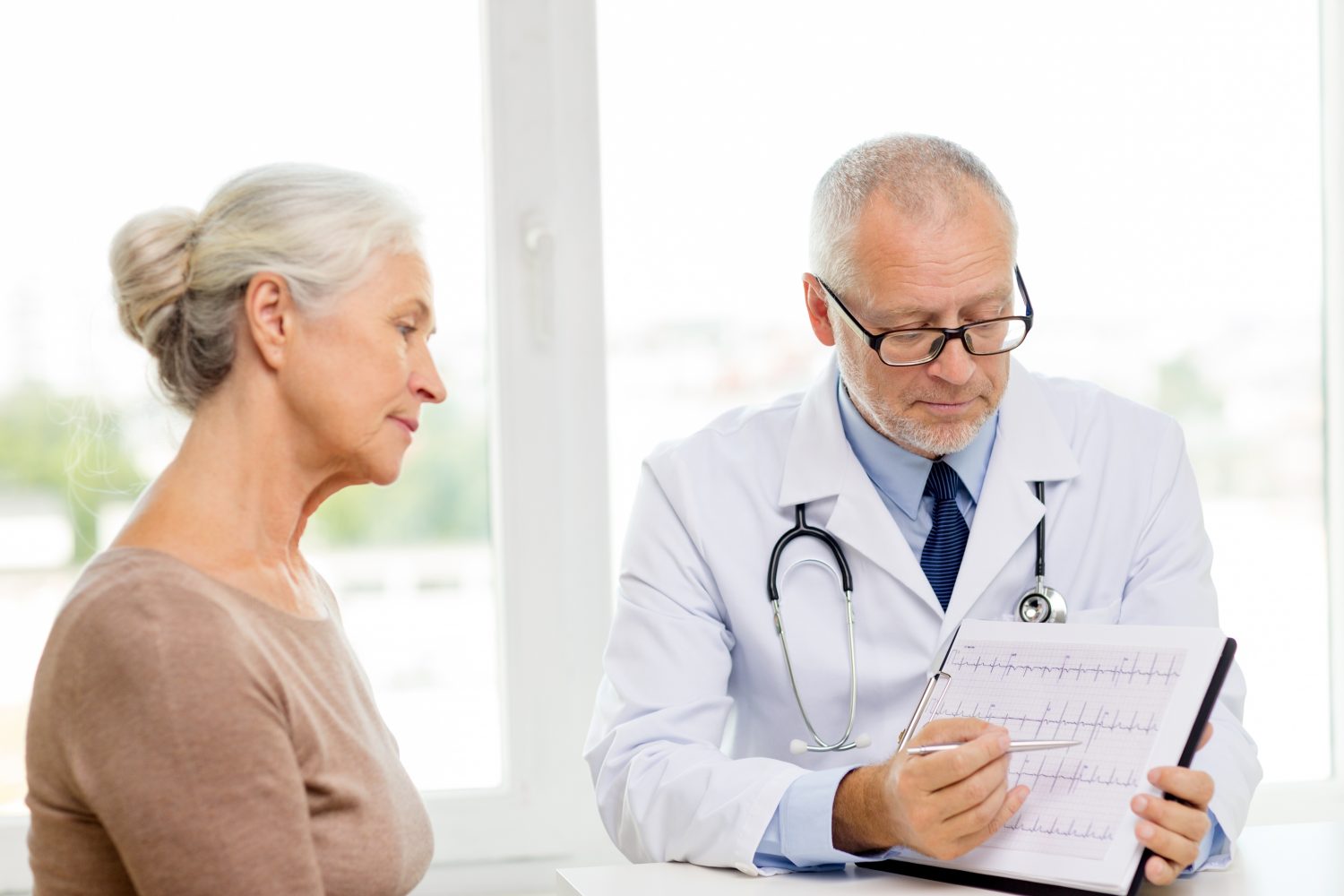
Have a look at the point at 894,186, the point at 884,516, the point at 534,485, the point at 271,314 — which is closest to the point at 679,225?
the point at 534,485

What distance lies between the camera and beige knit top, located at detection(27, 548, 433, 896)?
0.96m

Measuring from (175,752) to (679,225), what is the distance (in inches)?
56.4

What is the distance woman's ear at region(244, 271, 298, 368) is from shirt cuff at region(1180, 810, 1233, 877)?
0.96 metres

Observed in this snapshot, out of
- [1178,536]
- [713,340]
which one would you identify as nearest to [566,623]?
[713,340]

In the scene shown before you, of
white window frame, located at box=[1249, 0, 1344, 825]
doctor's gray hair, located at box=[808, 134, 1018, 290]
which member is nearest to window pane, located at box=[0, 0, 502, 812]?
doctor's gray hair, located at box=[808, 134, 1018, 290]

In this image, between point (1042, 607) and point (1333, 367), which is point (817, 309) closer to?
point (1042, 607)

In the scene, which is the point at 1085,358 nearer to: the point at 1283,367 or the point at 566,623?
the point at 1283,367

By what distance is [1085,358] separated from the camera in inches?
90.7

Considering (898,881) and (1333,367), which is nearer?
(898,881)

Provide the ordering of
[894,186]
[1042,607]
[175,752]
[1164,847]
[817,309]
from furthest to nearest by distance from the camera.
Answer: [817,309] < [894,186] < [1042,607] < [1164,847] < [175,752]

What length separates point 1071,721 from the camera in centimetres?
119

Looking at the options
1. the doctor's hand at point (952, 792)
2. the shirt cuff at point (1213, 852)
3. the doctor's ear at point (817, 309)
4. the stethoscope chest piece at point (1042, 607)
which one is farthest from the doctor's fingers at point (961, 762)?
the doctor's ear at point (817, 309)

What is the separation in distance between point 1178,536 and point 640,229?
3.29 feet

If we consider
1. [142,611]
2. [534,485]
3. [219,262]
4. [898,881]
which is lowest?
[898,881]
